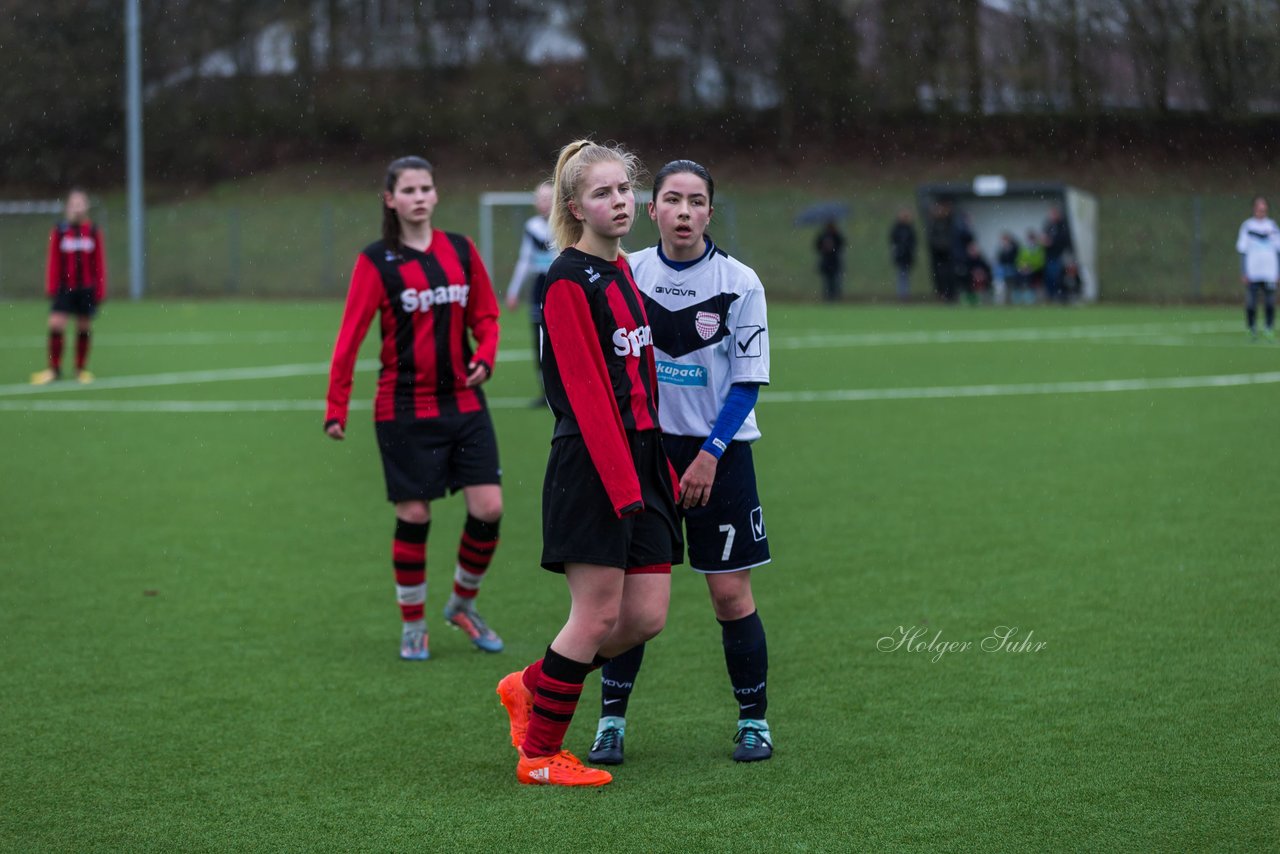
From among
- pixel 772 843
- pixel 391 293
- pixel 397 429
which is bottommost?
pixel 772 843

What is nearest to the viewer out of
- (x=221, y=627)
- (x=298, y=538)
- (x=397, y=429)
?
(x=397, y=429)

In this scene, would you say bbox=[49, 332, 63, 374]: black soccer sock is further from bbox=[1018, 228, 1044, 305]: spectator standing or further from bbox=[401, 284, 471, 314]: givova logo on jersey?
bbox=[1018, 228, 1044, 305]: spectator standing

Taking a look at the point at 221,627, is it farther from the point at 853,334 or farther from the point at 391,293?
the point at 853,334

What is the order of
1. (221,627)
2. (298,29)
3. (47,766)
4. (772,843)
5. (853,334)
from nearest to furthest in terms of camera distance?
1. (772,843)
2. (47,766)
3. (221,627)
4. (853,334)
5. (298,29)

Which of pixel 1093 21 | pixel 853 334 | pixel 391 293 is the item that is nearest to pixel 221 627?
pixel 391 293

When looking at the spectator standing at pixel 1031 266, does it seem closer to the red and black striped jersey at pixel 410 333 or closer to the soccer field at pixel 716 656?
the soccer field at pixel 716 656

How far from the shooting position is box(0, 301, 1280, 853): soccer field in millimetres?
4254

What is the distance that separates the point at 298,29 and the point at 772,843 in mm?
56326

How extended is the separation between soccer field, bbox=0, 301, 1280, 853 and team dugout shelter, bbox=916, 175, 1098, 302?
21763 mm

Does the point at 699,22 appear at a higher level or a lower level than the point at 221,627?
higher

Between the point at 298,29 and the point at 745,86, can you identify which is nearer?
the point at 745,86

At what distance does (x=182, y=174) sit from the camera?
53.8 meters

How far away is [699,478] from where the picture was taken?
14.8 ft

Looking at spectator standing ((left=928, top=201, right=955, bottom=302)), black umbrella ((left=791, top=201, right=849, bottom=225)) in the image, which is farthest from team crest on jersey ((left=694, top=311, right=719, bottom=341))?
black umbrella ((left=791, top=201, right=849, bottom=225))
